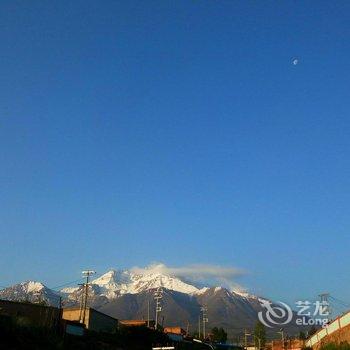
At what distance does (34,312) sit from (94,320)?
676 inches

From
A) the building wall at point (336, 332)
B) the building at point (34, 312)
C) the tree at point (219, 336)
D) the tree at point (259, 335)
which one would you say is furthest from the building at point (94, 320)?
the tree at point (259, 335)

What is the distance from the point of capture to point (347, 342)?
68.6 m

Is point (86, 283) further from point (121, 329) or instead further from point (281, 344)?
point (281, 344)

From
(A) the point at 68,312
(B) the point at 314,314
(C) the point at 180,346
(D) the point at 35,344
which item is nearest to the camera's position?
(D) the point at 35,344

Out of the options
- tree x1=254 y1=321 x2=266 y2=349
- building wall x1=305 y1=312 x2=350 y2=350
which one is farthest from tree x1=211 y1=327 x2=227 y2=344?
building wall x1=305 y1=312 x2=350 y2=350

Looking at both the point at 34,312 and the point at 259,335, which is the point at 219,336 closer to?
the point at 259,335

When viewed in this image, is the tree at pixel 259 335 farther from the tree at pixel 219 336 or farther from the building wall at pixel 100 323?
the building wall at pixel 100 323

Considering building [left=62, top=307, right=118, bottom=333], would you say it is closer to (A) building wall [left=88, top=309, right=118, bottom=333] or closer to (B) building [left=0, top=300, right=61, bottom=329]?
(A) building wall [left=88, top=309, right=118, bottom=333]

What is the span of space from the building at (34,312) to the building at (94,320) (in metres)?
13.5

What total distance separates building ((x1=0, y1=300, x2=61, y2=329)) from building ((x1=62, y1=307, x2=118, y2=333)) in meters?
13.5

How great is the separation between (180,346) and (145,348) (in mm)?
12689

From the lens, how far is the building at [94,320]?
208 ft

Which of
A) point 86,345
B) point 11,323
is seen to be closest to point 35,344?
point 11,323

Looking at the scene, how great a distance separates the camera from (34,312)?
4872 cm
